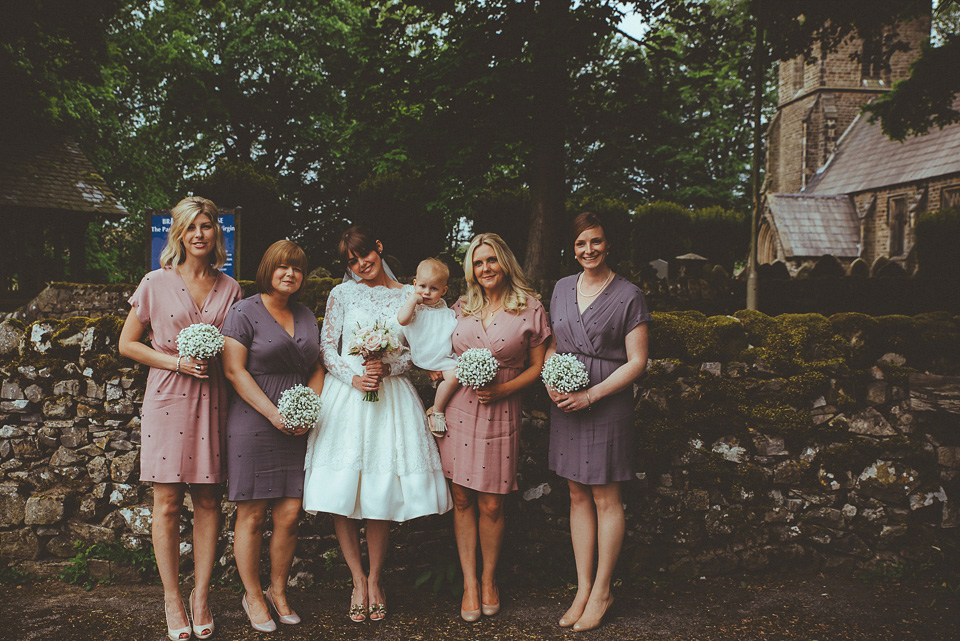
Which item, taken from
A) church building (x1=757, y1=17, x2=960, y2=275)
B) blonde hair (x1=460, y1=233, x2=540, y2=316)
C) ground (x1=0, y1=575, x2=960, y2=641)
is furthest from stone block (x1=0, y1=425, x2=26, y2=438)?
church building (x1=757, y1=17, x2=960, y2=275)

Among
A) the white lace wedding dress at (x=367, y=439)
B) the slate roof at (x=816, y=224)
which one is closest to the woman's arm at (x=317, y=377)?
the white lace wedding dress at (x=367, y=439)

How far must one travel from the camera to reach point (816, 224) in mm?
34250

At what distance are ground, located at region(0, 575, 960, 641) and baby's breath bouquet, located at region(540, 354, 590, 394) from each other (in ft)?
4.37

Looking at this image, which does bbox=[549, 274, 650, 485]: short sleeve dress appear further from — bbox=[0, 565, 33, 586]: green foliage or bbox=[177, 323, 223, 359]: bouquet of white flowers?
bbox=[0, 565, 33, 586]: green foliage

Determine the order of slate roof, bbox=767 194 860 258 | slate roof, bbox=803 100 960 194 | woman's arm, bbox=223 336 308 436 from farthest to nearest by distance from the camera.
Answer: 1. slate roof, bbox=767 194 860 258
2. slate roof, bbox=803 100 960 194
3. woman's arm, bbox=223 336 308 436

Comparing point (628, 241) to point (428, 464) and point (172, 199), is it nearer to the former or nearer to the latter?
point (172, 199)

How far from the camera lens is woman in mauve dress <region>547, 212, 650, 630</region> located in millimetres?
3596

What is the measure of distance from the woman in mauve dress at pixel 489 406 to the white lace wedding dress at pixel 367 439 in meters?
0.16

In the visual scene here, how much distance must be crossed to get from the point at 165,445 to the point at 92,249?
23176 millimetres

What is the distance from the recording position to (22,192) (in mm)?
18406

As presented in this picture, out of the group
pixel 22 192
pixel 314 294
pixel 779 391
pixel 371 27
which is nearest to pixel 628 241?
pixel 371 27

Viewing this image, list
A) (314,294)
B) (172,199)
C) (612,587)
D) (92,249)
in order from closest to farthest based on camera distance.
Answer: (612,587) → (314,294) → (92,249) → (172,199)

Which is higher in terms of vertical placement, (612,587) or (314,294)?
(314,294)

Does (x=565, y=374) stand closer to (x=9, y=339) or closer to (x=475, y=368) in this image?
(x=475, y=368)
